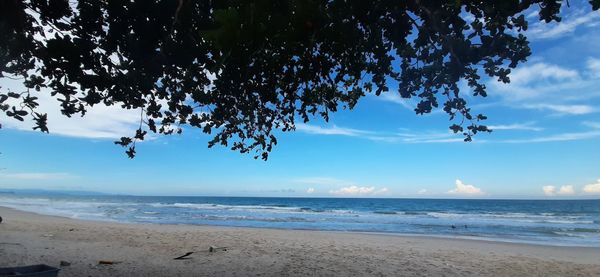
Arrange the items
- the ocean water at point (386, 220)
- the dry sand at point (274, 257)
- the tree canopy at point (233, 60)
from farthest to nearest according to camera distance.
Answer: the ocean water at point (386, 220) < the dry sand at point (274, 257) < the tree canopy at point (233, 60)

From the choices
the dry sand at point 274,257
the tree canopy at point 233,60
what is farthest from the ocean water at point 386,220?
the tree canopy at point 233,60

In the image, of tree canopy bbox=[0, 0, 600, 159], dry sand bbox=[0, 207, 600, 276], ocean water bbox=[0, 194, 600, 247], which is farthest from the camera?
ocean water bbox=[0, 194, 600, 247]

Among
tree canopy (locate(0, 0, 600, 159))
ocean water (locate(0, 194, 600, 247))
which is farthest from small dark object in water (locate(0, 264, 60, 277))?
ocean water (locate(0, 194, 600, 247))

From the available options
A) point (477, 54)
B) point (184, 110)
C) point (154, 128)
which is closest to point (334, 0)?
point (477, 54)

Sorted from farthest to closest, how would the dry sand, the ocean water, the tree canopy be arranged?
the ocean water, the dry sand, the tree canopy

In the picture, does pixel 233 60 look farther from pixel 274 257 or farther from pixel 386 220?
pixel 386 220

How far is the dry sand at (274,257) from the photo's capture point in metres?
9.19

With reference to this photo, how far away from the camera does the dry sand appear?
9185 mm

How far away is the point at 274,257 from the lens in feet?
37.1

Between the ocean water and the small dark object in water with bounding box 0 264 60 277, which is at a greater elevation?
the small dark object in water with bounding box 0 264 60 277

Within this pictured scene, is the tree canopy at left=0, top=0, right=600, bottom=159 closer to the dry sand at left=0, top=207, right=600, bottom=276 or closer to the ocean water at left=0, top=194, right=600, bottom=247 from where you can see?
the dry sand at left=0, top=207, right=600, bottom=276

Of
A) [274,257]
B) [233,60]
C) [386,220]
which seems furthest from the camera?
[386,220]

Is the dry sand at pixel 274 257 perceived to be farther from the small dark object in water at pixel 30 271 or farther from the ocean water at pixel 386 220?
the ocean water at pixel 386 220

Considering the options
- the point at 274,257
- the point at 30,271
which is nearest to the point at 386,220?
the point at 274,257
